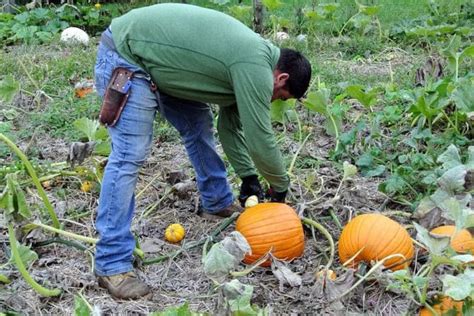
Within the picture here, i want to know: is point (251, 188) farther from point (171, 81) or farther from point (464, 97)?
point (464, 97)

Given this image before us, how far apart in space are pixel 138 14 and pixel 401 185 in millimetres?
1709

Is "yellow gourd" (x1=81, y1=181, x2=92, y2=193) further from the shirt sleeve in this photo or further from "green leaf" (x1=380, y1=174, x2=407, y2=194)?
"green leaf" (x1=380, y1=174, x2=407, y2=194)

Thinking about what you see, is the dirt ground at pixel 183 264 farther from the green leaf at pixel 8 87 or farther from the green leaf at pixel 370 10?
the green leaf at pixel 370 10

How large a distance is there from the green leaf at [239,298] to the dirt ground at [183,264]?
269 millimetres

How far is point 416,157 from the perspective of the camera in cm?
418

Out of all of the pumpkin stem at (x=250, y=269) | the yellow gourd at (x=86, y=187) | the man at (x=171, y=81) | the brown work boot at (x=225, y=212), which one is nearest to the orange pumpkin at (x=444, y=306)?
the pumpkin stem at (x=250, y=269)

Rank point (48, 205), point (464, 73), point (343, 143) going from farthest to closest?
1. point (464, 73)
2. point (343, 143)
3. point (48, 205)

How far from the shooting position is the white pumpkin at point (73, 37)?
784 cm

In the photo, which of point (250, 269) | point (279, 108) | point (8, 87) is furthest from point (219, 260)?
point (8, 87)

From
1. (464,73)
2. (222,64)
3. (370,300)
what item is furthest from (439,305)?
(464,73)

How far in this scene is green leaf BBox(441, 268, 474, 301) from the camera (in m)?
2.49

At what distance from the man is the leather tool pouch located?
26 mm

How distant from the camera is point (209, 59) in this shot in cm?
311

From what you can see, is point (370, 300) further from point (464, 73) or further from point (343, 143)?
point (464, 73)
